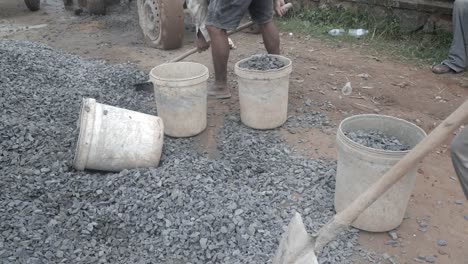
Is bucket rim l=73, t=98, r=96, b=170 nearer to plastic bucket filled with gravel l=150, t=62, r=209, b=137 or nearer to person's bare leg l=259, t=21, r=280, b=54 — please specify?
plastic bucket filled with gravel l=150, t=62, r=209, b=137

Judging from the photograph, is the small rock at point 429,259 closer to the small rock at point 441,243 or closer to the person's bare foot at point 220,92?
the small rock at point 441,243

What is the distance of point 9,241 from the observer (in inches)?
93.8

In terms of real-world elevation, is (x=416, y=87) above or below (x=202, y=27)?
below

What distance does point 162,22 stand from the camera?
5488mm

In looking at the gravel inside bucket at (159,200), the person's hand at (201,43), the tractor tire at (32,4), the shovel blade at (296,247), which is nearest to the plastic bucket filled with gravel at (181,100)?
the gravel inside bucket at (159,200)

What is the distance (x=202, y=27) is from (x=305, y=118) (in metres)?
1.36

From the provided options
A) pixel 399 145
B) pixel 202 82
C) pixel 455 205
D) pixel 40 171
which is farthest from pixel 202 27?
pixel 455 205

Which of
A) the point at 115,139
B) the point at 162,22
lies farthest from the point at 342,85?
the point at 115,139

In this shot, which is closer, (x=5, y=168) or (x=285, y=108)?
(x=5, y=168)

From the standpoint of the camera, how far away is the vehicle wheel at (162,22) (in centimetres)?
539

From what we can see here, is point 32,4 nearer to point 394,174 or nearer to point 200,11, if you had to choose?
point 200,11

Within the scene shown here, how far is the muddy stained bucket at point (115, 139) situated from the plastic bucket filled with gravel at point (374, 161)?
4.40 ft

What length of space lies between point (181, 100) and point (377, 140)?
5.09 feet

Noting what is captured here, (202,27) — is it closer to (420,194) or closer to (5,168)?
(5,168)
